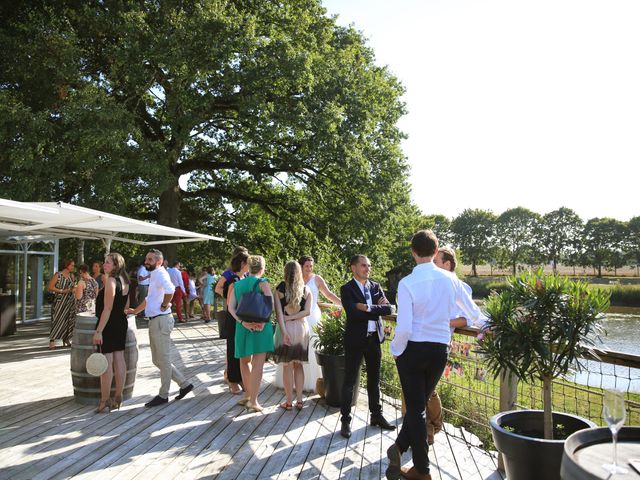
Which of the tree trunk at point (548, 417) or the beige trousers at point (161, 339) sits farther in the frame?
the beige trousers at point (161, 339)

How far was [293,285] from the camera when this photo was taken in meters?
5.73

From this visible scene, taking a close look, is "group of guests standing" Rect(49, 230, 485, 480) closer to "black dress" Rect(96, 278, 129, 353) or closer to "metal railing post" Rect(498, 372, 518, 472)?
"black dress" Rect(96, 278, 129, 353)

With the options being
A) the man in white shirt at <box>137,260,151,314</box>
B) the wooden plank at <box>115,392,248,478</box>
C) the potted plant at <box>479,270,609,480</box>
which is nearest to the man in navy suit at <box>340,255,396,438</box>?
the wooden plank at <box>115,392,248,478</box>

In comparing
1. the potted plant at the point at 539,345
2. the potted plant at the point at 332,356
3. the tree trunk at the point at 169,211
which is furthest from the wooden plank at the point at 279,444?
the tree trunk at the point at 169,211

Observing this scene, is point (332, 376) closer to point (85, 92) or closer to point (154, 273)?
point (154, 273)

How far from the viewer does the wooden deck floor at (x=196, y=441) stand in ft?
13.4

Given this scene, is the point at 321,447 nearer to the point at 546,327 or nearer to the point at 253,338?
the point at 253,338

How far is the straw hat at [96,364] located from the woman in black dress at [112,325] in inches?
4.6

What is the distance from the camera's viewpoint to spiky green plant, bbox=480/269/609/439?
313 cm

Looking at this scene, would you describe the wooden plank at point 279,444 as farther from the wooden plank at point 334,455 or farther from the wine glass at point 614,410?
the wine glass at point 614,410

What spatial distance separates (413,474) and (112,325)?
11.6 ft

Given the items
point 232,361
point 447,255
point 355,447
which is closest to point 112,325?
point 232,361

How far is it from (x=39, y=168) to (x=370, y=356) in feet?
35.5

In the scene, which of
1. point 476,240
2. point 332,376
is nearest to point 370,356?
point 332,376
